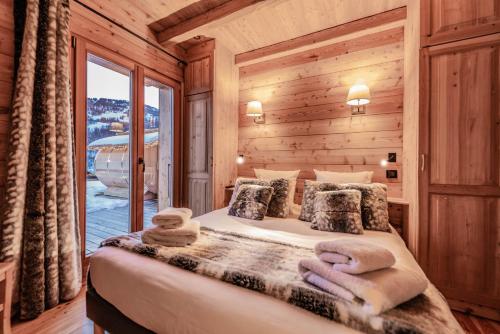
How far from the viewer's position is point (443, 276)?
179 centimetres

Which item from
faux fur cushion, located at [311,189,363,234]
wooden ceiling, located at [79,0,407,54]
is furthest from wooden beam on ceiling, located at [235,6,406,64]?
faux fur cushion, located at [311,189,363,234]

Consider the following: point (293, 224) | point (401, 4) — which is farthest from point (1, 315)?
point (401, 4)

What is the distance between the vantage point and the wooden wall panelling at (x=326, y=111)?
240cm

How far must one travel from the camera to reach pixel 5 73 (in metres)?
1.69

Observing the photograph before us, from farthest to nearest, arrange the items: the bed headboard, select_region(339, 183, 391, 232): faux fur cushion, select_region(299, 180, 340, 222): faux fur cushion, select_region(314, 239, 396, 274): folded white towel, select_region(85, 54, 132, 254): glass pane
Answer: the bed headboard
select_region(85, 54, 132, 254): glass pane
select_region(299, 180, 340, 222): faux fur cushion
select_region(339, 183, 391, 232): faux fur cushion
select_region(314, 239, 396, 274): folded white towel

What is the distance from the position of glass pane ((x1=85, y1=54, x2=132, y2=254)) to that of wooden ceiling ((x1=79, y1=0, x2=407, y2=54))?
0.55 metres

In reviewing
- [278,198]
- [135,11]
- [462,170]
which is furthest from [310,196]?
[135,11]

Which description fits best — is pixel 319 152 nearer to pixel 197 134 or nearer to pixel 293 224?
pixel 293 224

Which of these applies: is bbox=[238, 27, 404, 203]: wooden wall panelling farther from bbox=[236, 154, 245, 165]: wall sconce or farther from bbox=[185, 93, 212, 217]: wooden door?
bbox=[185, 93, 212, 217]: wooden door

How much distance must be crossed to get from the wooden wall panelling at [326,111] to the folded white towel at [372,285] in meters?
1.79

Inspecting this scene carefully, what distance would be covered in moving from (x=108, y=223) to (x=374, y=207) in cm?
334

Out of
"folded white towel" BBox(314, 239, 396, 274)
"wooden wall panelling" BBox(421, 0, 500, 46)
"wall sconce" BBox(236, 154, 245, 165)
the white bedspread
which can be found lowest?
the white bedspread

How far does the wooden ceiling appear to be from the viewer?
2.30m

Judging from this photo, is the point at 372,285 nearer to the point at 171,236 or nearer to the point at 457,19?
the point at 171,236
